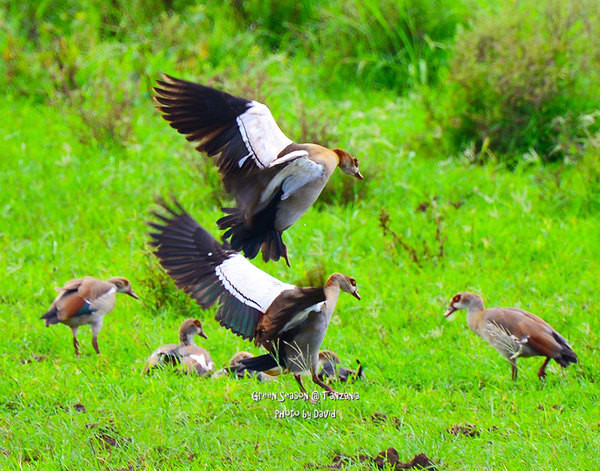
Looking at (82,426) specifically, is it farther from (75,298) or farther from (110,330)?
(110,330)

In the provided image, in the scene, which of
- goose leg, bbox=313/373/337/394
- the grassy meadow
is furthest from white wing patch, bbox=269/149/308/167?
goose leg, bbox=313/373/337/394

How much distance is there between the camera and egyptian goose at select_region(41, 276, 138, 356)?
608cm

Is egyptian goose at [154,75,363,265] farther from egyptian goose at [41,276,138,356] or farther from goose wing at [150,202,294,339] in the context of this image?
egyptian goose at [41,276,138,356]

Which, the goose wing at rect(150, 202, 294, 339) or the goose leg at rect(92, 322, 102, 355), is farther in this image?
the goose leg at rect(92, 322, 102, 355)

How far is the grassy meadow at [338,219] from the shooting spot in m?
5.04

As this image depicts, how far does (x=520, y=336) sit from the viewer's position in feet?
18.7

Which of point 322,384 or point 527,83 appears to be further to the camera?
point 527,83

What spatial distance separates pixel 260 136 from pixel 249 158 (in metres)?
0.13

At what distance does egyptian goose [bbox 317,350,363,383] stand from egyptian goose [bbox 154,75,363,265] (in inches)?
44.9

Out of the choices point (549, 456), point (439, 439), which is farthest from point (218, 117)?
point (549, 456)

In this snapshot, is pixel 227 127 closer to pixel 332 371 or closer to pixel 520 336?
pixel 332 371

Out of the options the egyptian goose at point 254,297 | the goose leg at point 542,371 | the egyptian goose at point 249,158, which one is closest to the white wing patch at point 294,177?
the egyptian goose at point 249,158

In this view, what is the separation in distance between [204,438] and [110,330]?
6.67ft

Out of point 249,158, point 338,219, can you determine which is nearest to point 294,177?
point 249,158
